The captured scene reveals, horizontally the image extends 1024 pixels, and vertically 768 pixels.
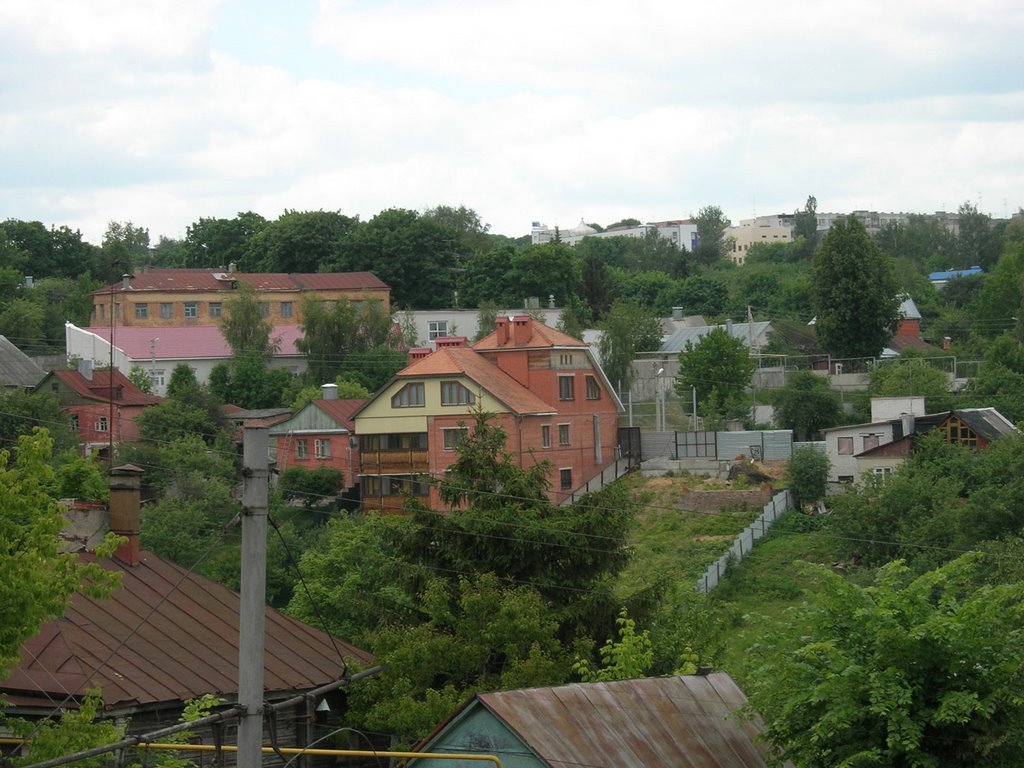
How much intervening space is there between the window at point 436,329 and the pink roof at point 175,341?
764cm

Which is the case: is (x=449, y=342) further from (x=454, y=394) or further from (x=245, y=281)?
(x=245, y=281)

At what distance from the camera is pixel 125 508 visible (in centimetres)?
2533

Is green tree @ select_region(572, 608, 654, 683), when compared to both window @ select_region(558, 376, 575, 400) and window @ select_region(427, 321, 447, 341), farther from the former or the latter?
window @ select_region(427, 321, 447, 341)

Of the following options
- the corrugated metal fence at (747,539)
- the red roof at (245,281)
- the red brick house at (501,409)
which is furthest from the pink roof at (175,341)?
the corrugated metal fence at (747,539)

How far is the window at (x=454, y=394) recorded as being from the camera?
6106 centimetres

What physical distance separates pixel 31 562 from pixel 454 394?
145ft

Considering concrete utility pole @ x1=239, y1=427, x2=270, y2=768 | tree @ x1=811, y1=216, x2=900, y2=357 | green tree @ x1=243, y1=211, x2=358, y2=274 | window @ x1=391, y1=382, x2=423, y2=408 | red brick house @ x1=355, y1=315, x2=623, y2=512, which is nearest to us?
Answer: concrete utility pole @ x1=239, y1=427, x2=270, y2=768

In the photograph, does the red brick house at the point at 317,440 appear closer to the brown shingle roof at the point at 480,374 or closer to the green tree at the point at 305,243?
the brown shingle roof at the point at 480,374

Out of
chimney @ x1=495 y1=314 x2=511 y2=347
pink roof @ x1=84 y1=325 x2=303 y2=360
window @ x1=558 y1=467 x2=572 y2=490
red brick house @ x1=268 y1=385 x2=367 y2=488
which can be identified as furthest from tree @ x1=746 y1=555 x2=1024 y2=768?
pink roof @ x1=84 y1=325 x2=303 y2=360

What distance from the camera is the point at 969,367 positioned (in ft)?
278

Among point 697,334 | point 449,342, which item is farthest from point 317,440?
point 697,334

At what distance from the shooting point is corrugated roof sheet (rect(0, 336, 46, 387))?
235 ft

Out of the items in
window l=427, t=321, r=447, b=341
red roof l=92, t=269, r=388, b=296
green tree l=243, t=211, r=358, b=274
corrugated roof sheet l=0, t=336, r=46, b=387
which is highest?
green tree l=243, t=211, r=358, b=274

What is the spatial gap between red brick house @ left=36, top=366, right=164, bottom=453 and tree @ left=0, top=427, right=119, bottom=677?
48326 millimetres
